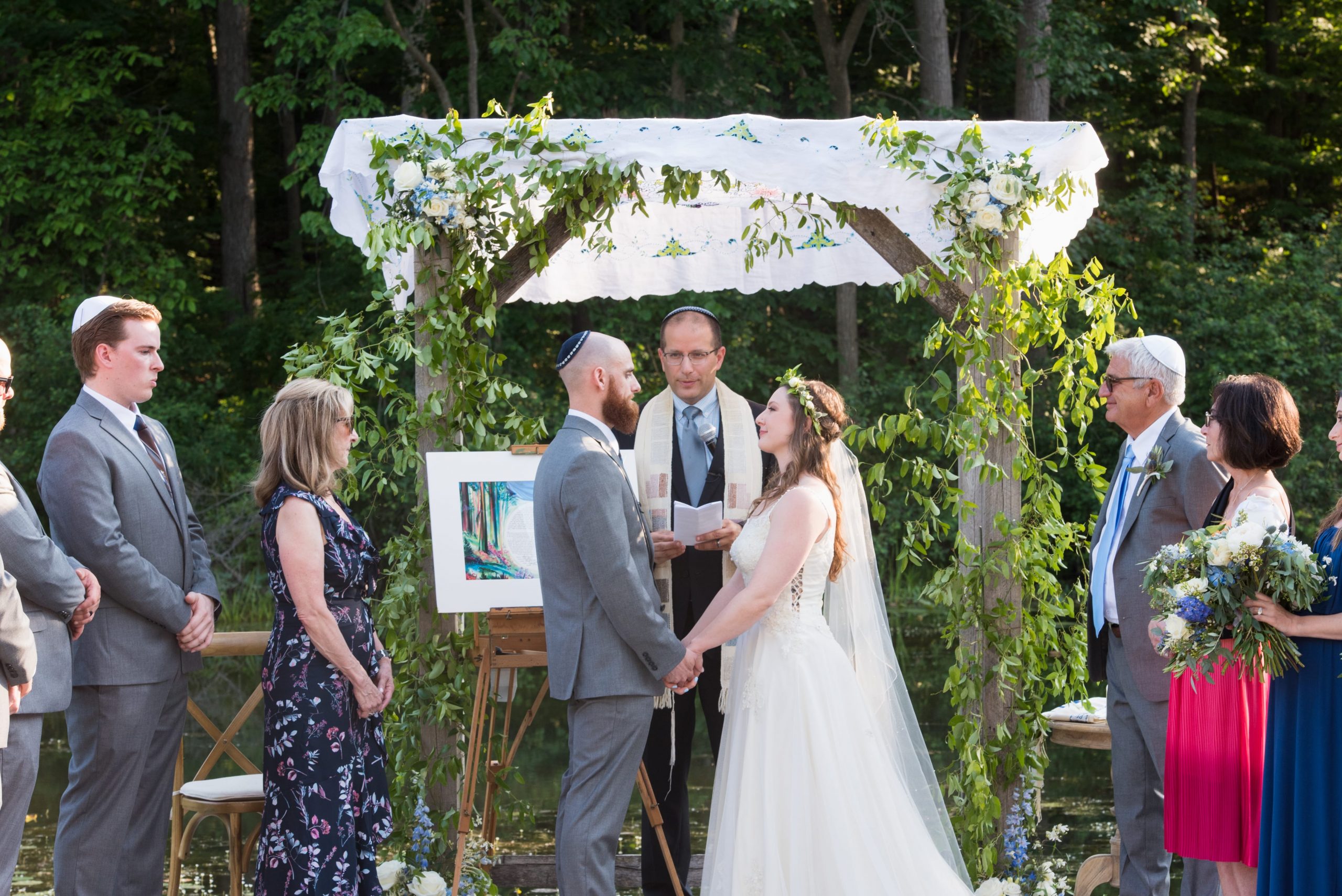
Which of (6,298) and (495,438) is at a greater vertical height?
(6,298)

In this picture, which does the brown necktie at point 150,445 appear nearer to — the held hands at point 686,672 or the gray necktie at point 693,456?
the held hands at point 686,672

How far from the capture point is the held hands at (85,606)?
11.4 feet

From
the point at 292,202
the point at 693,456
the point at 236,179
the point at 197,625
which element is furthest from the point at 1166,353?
the point at 292,202

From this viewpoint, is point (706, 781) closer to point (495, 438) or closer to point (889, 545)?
point (495, 438)

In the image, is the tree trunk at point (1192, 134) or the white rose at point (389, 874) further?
the tree trunk at point (1192, 134)

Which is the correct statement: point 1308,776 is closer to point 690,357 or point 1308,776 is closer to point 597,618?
point 597,618

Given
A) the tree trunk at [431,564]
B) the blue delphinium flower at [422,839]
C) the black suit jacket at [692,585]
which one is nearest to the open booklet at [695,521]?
the black suit jacket at [692,585]

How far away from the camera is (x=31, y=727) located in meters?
3.30

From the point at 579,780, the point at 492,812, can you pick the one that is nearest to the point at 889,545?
the point at 492,812

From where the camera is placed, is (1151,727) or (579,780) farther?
(1151,727)

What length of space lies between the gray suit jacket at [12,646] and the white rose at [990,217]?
305 centimetres

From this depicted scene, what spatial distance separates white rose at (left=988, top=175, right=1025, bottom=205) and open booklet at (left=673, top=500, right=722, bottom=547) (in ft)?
4.48

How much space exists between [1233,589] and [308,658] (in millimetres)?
2415

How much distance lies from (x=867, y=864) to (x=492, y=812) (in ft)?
5.08
